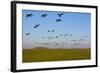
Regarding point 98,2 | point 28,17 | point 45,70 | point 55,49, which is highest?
point 98,2

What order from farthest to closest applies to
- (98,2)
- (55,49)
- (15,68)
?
1. (98,2)
2. (55,49)
3. (15,68)

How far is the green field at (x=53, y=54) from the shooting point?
1251 millimetres

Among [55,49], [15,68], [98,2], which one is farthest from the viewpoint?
[98,2]

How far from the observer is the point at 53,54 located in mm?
1312

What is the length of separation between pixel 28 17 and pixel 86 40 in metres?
0.41

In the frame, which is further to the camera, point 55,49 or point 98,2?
point 98,2

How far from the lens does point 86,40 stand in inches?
54.8

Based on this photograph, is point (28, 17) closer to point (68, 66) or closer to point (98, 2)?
point (68, 66)

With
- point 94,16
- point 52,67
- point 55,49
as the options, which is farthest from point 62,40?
point 94,16

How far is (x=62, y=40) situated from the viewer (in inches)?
52.4

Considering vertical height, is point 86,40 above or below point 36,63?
above

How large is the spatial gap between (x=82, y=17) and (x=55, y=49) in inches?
10.9

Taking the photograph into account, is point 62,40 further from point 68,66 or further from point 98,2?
point 98,2

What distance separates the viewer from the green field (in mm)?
1251
